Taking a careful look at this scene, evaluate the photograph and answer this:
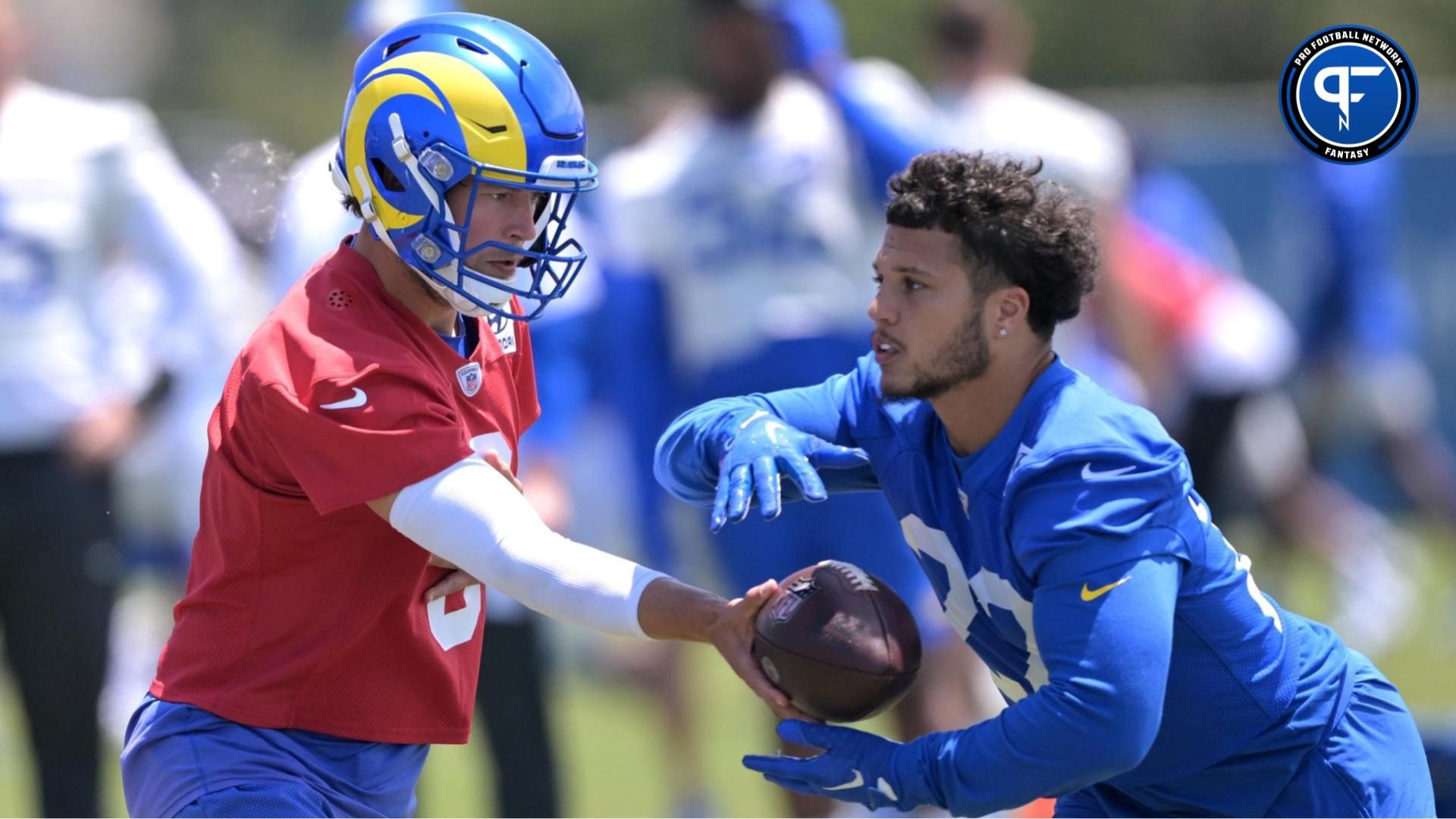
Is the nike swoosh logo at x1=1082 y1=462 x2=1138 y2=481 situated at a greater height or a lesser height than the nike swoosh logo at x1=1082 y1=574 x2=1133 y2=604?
greater

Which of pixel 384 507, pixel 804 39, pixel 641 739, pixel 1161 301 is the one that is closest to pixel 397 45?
pixel 384 507

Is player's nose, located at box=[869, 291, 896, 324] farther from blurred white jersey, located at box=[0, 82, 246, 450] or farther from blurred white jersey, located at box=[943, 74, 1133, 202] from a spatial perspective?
blurred white jersey, located at box=[943, 74, 1133, 202]

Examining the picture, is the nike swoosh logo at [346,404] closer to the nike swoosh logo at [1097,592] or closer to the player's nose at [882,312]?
the player's nose at [882,312]

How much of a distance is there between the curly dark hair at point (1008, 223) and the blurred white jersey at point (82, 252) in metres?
3.00

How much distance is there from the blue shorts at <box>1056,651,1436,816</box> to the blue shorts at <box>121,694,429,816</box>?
3.92ft

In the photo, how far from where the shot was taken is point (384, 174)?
3043 mm

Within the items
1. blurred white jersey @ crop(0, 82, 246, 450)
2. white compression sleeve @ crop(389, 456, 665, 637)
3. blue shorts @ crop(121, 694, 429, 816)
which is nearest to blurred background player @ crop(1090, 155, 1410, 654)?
blurred white jersey @ crop(0, 82, 246, 450)

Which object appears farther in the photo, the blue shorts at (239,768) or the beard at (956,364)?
the beard at (956,364)

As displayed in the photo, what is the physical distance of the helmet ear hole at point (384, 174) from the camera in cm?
303

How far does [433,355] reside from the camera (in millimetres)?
2998

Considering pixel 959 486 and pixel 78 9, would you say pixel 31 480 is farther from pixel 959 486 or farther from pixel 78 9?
pixel 78 9

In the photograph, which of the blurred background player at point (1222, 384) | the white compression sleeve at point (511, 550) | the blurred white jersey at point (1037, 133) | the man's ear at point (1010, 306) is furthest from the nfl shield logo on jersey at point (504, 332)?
the blurred background player at point (1222, 384)

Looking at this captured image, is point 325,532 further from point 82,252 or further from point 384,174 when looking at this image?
point 82,252

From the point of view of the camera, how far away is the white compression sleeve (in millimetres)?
2771
